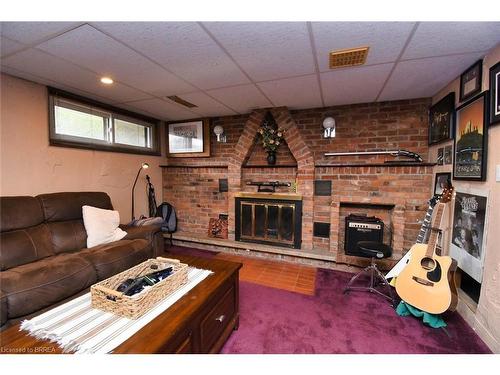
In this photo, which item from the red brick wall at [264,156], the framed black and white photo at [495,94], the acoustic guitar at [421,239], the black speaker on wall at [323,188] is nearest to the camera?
the framed black and white photo at [495,94]

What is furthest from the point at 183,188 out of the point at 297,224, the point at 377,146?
the point at 377,146

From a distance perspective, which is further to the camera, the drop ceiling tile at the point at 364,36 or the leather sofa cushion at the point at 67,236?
the leather sofa cushion at the point at 67,236

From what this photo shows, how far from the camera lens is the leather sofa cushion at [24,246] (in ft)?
5.80

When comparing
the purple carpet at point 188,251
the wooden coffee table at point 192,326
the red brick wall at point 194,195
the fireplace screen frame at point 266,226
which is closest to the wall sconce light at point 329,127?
the fireplace screen frame at point 266,226

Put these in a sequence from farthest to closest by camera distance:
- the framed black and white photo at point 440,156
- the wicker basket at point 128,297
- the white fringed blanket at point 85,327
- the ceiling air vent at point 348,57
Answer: the framed black and white photo at point 440,156 → the ceiling air vent at point 348,57 → the wicker basket at point 128,297 → the white fringed blanket at point 85,327

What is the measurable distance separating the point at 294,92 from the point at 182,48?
1.37m

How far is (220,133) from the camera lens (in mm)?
3590

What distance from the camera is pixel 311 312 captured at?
197 cm

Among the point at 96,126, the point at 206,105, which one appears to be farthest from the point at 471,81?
the point at 96,126

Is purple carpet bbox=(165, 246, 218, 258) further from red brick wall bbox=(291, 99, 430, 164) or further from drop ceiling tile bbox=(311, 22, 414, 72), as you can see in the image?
drop ceiling tile bbox=(311, 22, 414, 72)

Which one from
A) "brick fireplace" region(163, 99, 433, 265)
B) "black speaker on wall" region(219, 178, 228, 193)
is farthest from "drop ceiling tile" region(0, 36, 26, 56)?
"black speaker on wall" region(219, 178, 228, 193)

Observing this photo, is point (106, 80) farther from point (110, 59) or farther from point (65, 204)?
point (65, 204)

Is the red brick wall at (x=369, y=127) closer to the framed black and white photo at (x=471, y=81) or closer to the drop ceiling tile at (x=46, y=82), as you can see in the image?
the framed black and white photo at (x=471, y=81)
